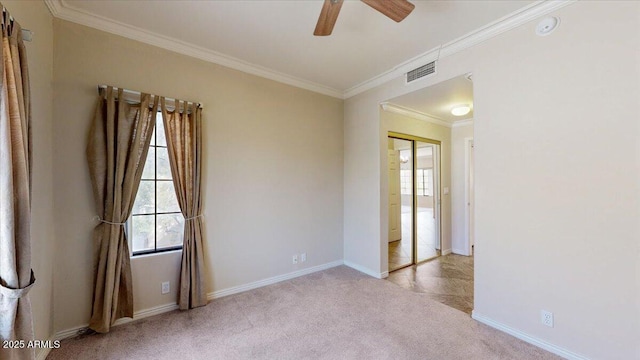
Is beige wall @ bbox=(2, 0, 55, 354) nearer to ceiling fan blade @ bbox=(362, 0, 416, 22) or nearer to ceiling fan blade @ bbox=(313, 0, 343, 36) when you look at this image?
ceiling fan blade @ bbox=(313, 0, 343, 36)

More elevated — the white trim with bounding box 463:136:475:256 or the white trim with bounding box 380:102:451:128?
the white trim with bounding box 380:102:451:128

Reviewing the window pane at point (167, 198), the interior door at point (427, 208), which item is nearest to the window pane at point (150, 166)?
the window pane at point (167, 198)

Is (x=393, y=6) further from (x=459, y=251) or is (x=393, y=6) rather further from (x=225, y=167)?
(x=459, y=251)

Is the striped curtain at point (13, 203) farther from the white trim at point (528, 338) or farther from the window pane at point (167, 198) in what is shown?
the white trim at point (528, 338)

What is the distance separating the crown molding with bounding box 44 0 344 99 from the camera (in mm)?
2178

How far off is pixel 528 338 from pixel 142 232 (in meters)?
3.68

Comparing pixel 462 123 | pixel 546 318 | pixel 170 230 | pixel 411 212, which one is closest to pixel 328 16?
pixel 170 230

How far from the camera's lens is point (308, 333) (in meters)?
Result: 2.29

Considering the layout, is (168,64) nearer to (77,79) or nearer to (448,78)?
(77,79)

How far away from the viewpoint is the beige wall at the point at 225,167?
2.21 metres

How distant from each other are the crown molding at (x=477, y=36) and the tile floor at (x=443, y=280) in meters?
2.73

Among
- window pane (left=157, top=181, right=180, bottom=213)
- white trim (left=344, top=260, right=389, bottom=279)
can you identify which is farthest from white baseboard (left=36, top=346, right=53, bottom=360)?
white trim (left=344, top=260, right=389, bottom=279)

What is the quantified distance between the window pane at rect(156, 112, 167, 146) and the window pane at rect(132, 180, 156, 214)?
42cm

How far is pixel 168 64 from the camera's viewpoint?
8.80 feet
